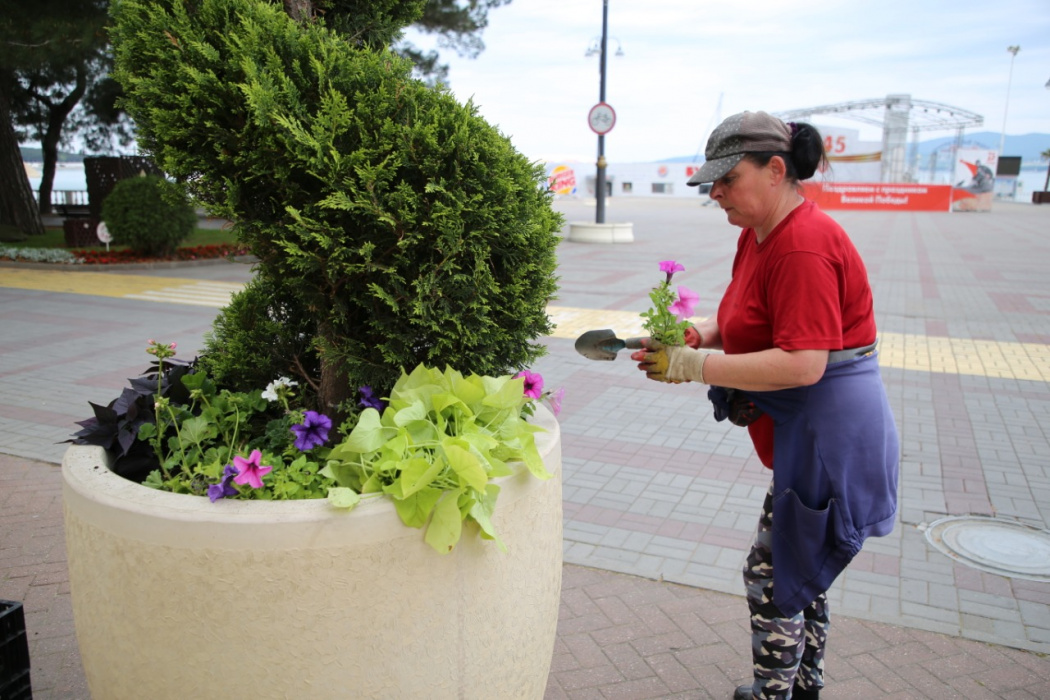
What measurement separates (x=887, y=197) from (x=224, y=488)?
43.1 meters

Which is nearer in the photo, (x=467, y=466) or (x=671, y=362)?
(x=467, y=466)

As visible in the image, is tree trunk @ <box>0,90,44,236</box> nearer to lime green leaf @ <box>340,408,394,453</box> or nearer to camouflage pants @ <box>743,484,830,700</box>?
lime green leaf @ <box>340,408,394,453</box>

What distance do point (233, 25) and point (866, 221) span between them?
3075 cm

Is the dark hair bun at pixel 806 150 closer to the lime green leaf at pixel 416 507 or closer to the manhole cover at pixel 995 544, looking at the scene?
the lime green leaf at pixel 416 507

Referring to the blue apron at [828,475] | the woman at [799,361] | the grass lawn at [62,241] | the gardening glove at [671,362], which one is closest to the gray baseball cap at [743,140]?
the woman at [799,361]

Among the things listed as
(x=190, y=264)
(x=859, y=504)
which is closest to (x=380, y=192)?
(x=859, y=504)

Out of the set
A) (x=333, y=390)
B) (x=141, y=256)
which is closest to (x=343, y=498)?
(x=333, y=390)

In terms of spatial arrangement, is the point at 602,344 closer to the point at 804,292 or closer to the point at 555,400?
the point at 555,400

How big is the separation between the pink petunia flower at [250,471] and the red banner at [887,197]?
135 feet

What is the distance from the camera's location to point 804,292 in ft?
6.97

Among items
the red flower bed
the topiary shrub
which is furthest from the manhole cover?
the topiary shrub

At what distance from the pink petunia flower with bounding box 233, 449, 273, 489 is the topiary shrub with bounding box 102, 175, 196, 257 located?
47.4 ft

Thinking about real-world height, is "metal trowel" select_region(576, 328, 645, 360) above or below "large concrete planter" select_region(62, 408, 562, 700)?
above

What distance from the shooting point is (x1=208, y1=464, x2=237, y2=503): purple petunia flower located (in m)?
1.89
